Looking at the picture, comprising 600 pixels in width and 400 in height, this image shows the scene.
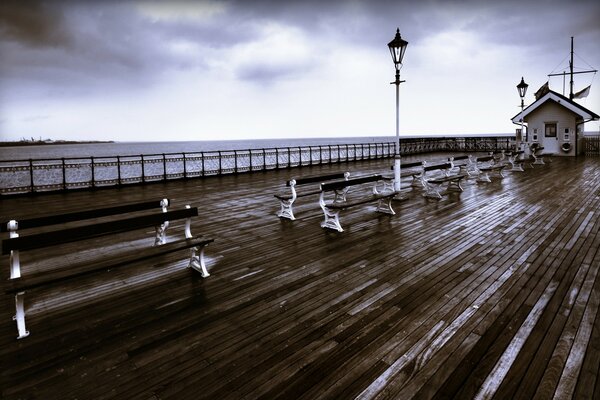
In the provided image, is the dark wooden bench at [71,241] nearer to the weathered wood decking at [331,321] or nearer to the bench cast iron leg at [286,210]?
the weathered wood decking at [331,321]

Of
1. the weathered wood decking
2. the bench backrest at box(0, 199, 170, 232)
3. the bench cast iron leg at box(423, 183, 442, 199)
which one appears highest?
the bench backrest at box(0, 199, 170, 232)

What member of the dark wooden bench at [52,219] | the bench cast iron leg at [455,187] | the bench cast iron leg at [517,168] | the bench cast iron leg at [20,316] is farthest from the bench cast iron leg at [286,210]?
the bench cast iron leg at [517,168]

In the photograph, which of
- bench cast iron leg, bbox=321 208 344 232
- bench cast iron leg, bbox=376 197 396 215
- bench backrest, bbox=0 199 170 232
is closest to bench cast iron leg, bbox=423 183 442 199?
bench cast iron leg, bbox=376 197 396 215

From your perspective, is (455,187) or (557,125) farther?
Answer: (557,125)

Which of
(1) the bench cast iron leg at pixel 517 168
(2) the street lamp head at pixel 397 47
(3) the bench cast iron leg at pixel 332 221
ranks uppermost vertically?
(2) the street lamp head at pixel 397 47

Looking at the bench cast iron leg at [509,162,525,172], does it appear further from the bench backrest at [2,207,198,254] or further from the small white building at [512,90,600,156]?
the bench backrest at [2,207,198,254]

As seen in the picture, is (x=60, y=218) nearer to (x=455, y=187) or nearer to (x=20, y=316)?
(x=20, y=316)

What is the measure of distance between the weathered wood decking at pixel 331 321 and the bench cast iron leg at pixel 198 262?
119 millimetres

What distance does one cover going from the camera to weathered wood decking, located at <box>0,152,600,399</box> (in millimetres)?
2492

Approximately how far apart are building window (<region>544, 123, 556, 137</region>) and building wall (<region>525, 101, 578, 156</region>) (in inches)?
6.6

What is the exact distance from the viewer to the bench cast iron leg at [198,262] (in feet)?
14.9

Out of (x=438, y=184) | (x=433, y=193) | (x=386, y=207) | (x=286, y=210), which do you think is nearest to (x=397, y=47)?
(x=438, y=184)

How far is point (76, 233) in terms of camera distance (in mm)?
3734

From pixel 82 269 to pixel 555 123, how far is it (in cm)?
2819
